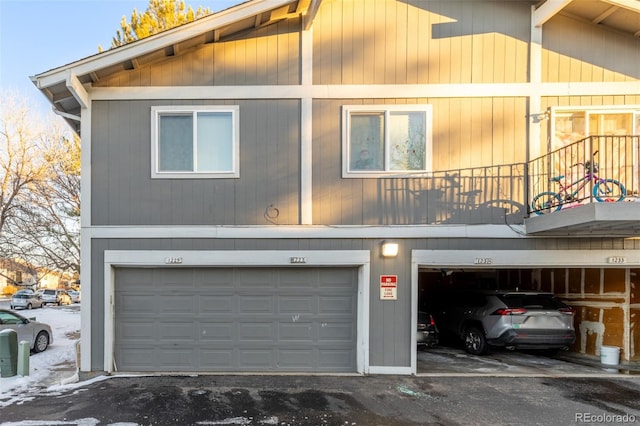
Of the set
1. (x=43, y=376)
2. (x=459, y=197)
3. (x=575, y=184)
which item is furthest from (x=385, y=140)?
(x=43, y=376)

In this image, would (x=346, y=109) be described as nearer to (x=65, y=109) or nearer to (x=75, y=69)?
(x=75, y=69)

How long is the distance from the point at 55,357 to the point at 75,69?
6.21m

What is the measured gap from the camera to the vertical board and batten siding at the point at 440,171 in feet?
20.4

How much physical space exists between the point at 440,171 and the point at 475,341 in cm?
415

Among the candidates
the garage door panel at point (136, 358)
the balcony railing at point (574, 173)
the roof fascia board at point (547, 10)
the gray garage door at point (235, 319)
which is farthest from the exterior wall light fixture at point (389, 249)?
the roof fascia board at point (547, 10)

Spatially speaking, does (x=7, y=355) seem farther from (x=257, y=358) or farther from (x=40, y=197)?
(x=40, y=197)

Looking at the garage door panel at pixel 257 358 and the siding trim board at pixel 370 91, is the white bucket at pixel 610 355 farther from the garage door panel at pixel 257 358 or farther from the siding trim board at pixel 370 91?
the garage door panel at pixel 257 358

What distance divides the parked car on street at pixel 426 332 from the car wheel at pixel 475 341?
700 mm

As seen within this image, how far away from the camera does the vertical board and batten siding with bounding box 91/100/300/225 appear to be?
6191mm

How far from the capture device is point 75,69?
Answer: 582 cm

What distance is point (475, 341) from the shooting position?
7691mm

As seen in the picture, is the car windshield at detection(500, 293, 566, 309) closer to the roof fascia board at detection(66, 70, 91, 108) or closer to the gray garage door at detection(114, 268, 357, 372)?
the gray garage door at detection(114, 268, 357, 372)

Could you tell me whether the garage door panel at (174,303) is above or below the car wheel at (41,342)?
above

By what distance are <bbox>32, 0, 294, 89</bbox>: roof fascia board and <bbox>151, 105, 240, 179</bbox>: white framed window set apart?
1004 millimetres
